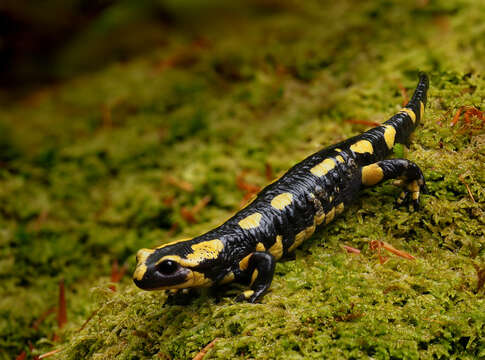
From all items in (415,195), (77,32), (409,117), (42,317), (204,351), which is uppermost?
(77,32)

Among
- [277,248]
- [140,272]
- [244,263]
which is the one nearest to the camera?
[140,272]

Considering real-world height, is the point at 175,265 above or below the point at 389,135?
below

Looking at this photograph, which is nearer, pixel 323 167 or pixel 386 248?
pixel 386 248

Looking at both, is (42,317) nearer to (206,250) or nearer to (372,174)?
(206,250)

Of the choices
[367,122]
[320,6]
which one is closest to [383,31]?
[320,6]

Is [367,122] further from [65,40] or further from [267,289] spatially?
[65,40]

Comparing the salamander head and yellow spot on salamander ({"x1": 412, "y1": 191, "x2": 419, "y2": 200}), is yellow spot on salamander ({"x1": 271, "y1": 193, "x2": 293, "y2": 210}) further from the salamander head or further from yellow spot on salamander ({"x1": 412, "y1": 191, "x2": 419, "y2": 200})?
yellow spot on salamander ({"x1": 412, "y1": 191, "x2": 419, "y2": 200})

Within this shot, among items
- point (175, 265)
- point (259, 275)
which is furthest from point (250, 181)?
point (175, 265)

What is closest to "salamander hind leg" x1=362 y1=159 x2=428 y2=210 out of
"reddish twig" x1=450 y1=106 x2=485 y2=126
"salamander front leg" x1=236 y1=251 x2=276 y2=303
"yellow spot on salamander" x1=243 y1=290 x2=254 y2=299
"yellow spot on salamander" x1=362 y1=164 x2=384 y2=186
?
"yellow spot on salamander" x1=362 y1=164 x2=384 y2=186
